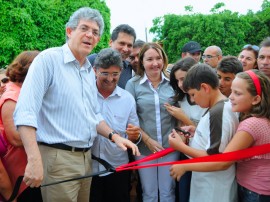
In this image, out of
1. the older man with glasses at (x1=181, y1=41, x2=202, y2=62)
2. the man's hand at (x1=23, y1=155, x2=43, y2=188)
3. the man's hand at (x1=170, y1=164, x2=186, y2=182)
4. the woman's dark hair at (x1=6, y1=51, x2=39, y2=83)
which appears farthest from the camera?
the older man with glasses at (x1=181, y1=41, x2=202, y2=62)

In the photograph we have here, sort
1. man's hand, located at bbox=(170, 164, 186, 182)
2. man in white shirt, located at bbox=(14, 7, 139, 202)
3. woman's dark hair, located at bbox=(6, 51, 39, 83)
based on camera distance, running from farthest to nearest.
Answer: woman's dark hair, located at bbox=(6, 51, 39, 83)
man's hand, located at bbox=(170, 164, 186, 182)
man in white shirt, located at bbox=(14, 7, 139, 202)

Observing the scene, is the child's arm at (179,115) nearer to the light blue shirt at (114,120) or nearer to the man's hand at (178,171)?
the light blue shirt at (114,120)

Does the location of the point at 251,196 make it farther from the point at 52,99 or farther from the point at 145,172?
the point at 52,99

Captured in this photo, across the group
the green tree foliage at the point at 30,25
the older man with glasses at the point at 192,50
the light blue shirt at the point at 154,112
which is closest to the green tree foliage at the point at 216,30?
the green tree foliage at the point at 30,25

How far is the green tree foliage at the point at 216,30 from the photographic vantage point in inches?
1167

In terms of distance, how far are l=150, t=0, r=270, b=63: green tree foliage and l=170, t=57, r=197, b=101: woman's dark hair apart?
997 inches

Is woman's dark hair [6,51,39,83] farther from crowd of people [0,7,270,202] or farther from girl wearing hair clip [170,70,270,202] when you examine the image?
girl wearing hair clip [170,70,270,202]

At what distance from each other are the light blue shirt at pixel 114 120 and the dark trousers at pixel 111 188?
18 centimetres

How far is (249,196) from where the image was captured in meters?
2.59

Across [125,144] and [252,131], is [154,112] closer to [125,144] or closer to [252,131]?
[125,144]

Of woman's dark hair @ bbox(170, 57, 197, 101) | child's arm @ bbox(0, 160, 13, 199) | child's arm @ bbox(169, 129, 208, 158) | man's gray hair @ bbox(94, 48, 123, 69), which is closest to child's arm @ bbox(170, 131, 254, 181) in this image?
child's arm @ bbox(169, 129, 208, 158)

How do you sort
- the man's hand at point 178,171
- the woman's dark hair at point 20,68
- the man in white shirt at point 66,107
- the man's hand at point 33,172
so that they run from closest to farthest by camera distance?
the man's hand at point 33,172
the man in white shirt at point 66,107
the man's hand at point 178,171
the woman's dark hair at point 20,68

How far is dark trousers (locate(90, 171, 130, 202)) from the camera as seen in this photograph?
361 centimetres

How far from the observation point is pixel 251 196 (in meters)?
2.57
